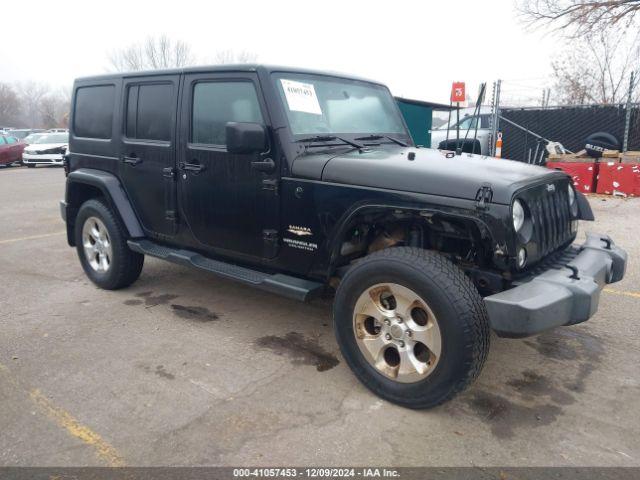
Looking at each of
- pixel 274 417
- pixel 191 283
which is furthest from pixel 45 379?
pixel 191 283

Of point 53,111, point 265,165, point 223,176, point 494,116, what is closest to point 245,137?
point 265,165

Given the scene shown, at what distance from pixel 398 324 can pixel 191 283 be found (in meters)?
2.93

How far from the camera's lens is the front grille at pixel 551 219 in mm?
2980

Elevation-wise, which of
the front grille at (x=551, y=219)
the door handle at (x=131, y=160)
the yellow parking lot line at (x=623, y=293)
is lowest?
the yellow parking lot line at (x=623, y=293)

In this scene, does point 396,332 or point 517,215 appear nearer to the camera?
point 517,215

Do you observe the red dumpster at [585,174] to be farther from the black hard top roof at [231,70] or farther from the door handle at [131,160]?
the door handle at [131,160]

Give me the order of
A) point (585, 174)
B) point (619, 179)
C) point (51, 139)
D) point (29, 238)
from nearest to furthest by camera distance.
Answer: point (29, 238) < point (619, 179) < point (585, 174) < point (51, 139)

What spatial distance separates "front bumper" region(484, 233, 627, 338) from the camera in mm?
2482

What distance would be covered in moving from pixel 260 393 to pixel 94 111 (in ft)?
11.0

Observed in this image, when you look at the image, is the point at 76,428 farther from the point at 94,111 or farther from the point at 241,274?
the point at 94,111

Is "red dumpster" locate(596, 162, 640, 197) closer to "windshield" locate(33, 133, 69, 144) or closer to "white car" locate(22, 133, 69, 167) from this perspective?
"white car" locate(22, 133, 69, 167)

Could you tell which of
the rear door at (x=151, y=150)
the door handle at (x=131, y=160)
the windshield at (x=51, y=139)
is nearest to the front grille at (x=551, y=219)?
the rear door at (x=151, y=150)

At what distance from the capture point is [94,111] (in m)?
4.90

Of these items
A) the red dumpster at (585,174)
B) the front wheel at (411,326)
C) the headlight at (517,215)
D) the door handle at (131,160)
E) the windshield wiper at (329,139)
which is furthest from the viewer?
the red dumpster at (585,174)
